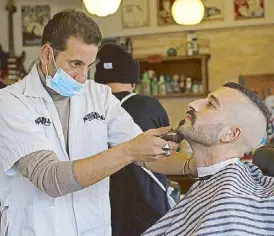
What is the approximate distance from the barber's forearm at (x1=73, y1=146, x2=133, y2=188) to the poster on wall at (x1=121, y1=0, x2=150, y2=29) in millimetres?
4443

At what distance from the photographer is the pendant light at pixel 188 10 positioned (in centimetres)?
471

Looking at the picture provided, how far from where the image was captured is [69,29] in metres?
2.00

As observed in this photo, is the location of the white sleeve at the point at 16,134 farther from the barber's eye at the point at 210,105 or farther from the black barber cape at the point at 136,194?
the black barber cape at the point at 136,194

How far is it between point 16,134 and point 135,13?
173 inches

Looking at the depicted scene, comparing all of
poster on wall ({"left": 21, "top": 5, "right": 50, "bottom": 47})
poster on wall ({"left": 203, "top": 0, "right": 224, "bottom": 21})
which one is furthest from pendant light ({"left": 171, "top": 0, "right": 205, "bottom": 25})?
poster on wall ({"left": 21, "top": 5, "right": 50, "bottom": 47})

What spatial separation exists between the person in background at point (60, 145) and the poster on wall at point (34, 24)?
15.8 ft

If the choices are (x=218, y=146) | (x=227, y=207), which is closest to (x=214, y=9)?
(x=218, y=146)

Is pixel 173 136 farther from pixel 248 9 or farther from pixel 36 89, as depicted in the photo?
pixel 248 9

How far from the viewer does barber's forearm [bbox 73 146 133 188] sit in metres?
1.78

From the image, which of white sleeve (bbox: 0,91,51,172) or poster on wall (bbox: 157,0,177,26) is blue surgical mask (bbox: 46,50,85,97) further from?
poster on wall (bbox: 157,0,177,26)

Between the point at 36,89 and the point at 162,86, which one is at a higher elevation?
the point at 36,89

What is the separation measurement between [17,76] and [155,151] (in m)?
5.23

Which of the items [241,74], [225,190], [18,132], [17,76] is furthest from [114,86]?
[17,76]

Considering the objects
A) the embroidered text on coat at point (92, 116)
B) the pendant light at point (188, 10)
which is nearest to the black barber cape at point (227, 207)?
the embroidered text on coat at point (92, 116)
